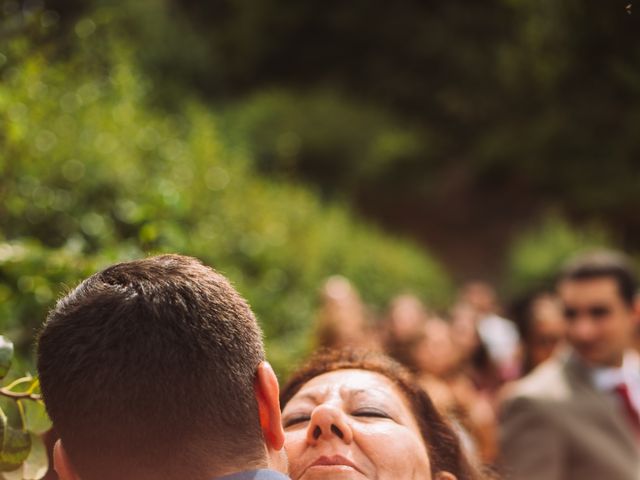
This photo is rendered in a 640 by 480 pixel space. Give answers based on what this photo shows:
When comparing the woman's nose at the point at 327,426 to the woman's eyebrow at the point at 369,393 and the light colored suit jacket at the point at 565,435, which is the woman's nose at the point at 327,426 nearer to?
the woman's eyebrow at the point at 369,393

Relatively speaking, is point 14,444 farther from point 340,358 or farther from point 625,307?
point 625,307

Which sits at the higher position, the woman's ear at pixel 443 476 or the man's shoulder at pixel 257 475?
the man's shoulder at pixel 257 475

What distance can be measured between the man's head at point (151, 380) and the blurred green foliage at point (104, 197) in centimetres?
114

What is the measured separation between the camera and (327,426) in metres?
1.76

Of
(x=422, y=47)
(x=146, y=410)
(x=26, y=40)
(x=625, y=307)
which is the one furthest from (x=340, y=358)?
(x=422, y=47)

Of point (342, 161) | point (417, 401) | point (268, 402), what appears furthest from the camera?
point (342, 161)

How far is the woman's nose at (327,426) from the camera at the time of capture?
1.76 m

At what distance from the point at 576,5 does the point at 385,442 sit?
1377 mm

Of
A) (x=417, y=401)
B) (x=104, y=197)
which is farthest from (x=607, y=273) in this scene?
(x=417, y=401)

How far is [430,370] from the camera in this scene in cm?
532

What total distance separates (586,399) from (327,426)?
295 centimetres

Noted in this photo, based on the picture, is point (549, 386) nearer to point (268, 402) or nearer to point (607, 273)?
point (607, 273)

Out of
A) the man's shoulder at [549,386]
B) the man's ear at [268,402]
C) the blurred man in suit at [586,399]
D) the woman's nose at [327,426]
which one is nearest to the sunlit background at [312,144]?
the woman's nose at [327,426]

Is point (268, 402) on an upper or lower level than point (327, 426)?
upper
